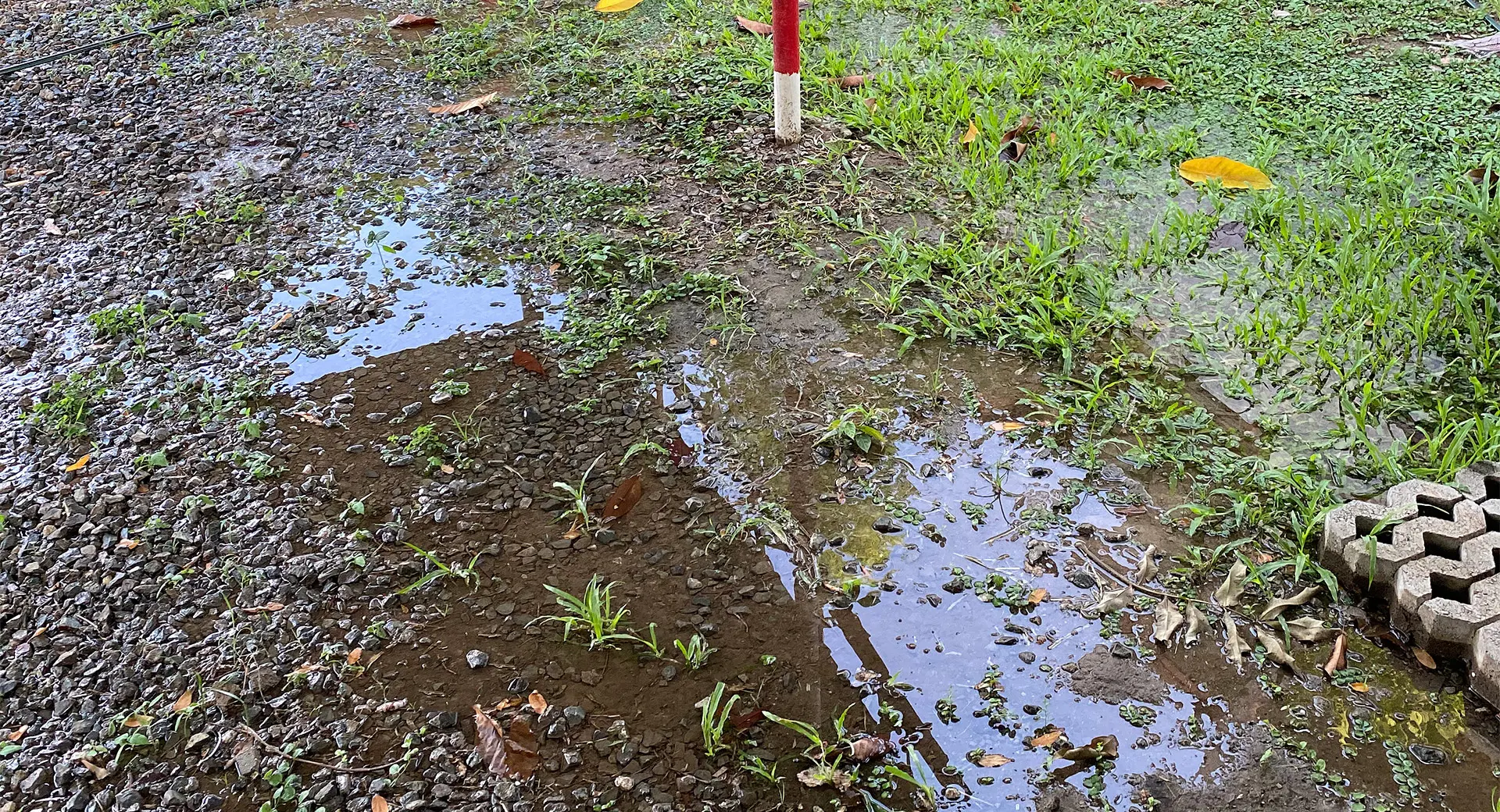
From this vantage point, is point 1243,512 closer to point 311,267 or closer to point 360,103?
point 311,267

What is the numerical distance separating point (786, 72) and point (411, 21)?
2308 mm

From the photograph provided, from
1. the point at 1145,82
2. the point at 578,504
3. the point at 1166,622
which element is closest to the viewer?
the point at 1166,622

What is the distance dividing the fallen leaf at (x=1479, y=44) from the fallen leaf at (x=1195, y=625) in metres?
3.34

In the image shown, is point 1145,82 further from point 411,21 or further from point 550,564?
point 411,21

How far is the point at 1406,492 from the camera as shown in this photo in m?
2.09

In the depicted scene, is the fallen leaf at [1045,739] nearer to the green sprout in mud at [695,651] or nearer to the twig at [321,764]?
the green sprout in mud at [695,651]

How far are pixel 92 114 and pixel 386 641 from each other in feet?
11.1

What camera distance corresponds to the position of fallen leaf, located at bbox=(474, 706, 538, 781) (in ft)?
5.86

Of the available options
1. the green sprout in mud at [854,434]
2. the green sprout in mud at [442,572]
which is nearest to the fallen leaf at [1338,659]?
the green sprout in mud at [854,434]

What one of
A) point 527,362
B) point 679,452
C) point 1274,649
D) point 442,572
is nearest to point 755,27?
point 527,362

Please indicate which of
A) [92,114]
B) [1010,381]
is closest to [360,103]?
[92,114]

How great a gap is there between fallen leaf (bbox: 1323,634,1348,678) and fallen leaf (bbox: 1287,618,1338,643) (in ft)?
0.06

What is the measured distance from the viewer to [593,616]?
2016 mm

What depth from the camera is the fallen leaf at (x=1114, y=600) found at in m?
2.00
